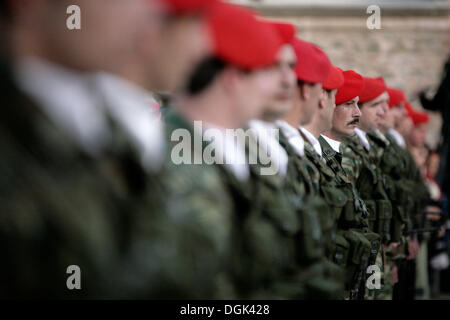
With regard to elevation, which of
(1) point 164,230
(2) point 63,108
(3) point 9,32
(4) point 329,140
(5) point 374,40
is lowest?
(1) point 164,230

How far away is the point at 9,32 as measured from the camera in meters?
2.23

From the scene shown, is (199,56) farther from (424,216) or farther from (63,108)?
(424,216)

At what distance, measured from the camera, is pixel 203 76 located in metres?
3.41

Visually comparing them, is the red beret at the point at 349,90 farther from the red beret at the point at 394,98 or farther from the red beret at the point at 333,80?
the red beret at the point at 394,98

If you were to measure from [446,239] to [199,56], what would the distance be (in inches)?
328

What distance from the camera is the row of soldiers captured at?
7.18ft

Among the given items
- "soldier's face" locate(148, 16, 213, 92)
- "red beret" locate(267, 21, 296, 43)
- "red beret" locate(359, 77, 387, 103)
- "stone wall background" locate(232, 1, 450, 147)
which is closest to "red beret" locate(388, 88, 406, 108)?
"red beret" locate(359, 77, 387, 103)

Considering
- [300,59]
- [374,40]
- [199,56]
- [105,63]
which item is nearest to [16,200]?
[105,63]

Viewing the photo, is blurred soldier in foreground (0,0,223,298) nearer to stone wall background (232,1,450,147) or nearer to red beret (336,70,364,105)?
red beret (336,70,364,105)

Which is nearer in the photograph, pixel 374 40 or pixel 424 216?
pixel 424 216

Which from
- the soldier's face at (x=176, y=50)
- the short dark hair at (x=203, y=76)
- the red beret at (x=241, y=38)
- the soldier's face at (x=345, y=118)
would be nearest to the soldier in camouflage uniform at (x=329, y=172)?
the soldier's face at (x=345, y=118)

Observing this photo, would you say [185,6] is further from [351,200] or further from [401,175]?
[401,175]

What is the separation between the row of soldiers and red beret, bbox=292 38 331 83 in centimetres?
50

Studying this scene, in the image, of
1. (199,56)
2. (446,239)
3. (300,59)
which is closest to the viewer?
(199,56)
